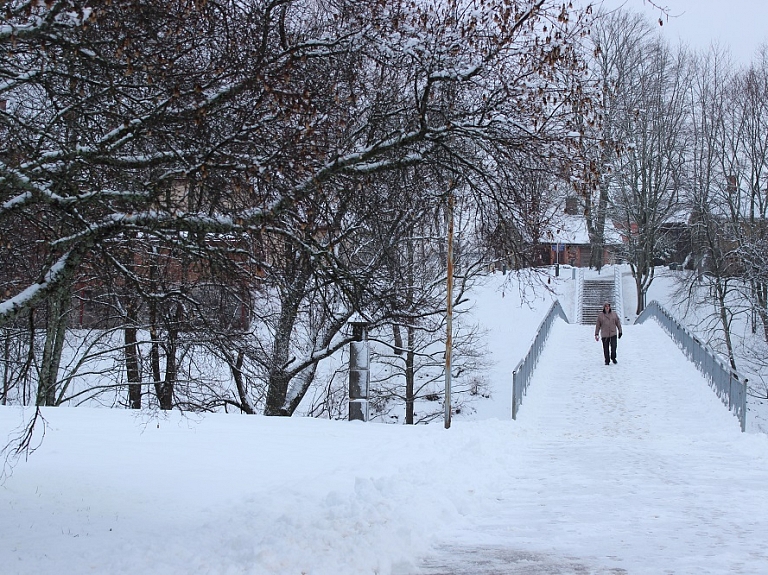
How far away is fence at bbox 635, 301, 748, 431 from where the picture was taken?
1655cm

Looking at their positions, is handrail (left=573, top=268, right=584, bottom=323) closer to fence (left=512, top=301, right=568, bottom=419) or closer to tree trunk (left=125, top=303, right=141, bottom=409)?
fence (left=512, top=301, right=568, bottom=419)

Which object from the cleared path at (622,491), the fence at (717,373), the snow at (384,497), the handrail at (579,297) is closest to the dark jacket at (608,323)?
the fence at (717,373)

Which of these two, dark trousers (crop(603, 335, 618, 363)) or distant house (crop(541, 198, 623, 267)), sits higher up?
distant house (crop(541, 198, 623, 267))

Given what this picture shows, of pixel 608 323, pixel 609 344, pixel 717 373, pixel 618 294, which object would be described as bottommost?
pixel 717 373

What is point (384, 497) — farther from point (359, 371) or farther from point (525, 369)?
point (525, 369)

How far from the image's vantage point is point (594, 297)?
51.6 metres

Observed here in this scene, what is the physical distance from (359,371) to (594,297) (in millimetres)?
37569

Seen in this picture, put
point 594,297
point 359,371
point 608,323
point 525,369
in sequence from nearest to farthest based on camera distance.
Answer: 1. point 359,371
2. point 525,369
3. point 608,323
4. point 594,297

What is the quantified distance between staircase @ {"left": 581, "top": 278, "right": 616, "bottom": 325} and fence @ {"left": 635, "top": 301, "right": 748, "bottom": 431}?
17.6 meters

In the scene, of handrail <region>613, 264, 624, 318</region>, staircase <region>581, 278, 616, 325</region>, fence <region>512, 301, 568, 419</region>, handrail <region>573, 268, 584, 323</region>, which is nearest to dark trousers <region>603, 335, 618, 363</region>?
fence <region>512, 301, 568, 419</region>

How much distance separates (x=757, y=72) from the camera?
135 ft

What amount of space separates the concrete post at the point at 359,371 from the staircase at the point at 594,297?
31.6 m

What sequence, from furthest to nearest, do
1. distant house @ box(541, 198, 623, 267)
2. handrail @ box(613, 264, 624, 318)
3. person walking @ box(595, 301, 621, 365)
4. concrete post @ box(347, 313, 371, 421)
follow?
handrail @ box(613, 264, 624, 318)
person walking @ box(595, 301, 621, 365)
concrete post @ box(347, 313, 371, 421)
distant house @ box(541, 198, 623, 267)

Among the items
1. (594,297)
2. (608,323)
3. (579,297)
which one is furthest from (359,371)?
(579,297)
